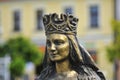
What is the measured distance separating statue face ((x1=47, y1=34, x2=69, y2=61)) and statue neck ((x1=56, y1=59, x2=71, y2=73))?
4 cm

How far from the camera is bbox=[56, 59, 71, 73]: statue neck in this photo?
21.3 ft

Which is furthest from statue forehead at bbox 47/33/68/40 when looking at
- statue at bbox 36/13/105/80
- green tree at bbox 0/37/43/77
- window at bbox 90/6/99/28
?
window at bbox 90/6/99/28

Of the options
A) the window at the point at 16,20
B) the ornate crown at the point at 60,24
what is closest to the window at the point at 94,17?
the window at the point at 16,20

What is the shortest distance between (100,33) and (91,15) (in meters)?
1.29

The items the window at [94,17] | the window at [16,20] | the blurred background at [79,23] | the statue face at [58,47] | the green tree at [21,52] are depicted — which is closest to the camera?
the statue face at [58,47]

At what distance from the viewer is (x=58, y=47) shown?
6.50 metres

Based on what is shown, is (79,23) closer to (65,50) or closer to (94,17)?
(94,17)

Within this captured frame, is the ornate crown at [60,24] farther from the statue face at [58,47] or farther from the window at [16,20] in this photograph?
the window at [16,20]

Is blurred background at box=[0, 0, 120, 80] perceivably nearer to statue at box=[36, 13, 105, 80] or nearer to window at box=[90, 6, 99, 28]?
window at box=[90, 6, 99, 28]

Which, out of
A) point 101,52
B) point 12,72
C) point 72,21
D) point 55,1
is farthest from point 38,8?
point 72,21

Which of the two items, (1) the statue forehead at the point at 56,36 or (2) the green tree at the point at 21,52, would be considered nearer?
(1) the statue forehead at the point at 56,36

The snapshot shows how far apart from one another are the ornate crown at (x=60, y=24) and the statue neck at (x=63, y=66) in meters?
0.24

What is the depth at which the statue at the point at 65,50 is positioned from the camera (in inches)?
256

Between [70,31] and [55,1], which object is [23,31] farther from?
[70,31]
